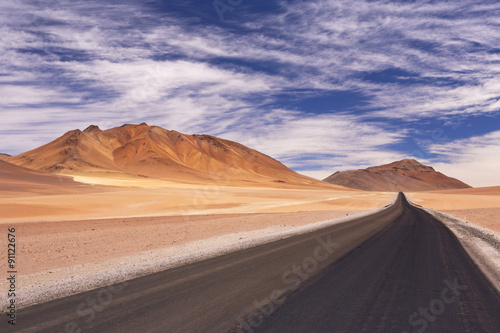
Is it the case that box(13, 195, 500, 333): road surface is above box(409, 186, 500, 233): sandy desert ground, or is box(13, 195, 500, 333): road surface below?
below

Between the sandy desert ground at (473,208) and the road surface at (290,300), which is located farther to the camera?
the sandy desert ground at (473,208)

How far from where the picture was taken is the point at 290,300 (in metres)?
7.05

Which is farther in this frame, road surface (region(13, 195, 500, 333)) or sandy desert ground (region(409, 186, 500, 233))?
sandy desert ground (region(409, 186, 500, 233))

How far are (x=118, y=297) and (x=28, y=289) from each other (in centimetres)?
246

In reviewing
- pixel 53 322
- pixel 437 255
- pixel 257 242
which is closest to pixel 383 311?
pixel 53 322

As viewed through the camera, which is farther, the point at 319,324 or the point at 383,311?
the point at 383,311

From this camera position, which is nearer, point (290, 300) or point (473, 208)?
point (290, 300)

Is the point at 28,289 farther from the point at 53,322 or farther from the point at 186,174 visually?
the point at 186,174

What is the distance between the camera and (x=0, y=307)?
678 centimetres

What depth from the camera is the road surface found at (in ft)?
19.0

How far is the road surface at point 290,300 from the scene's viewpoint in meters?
5.80

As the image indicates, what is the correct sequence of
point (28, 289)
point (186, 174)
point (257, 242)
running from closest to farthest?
1. point (28, 289)
2. point (257, 242)
3. point (186, 174)

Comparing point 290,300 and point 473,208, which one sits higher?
point 473,208

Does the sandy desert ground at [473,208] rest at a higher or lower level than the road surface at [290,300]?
higher
